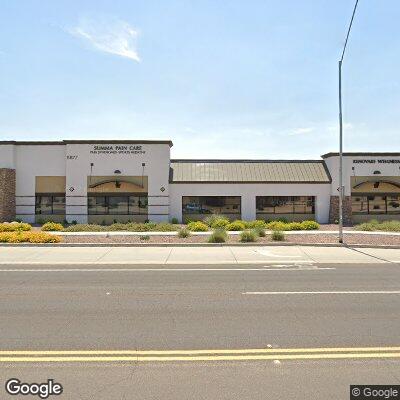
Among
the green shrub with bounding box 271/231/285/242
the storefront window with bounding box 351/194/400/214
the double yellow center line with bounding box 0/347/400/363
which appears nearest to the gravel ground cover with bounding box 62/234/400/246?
the green shrub with bounding box 271/231/285/242

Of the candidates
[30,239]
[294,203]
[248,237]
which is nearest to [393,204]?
[294,203]

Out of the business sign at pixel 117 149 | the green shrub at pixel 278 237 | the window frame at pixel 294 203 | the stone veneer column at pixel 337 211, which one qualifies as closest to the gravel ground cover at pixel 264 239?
the green shrub at pixel 278 237

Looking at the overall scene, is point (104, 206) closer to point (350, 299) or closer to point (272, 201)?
point (272, 201)

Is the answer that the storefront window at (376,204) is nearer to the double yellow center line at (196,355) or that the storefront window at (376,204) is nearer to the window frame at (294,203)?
the window frame at (294,203)

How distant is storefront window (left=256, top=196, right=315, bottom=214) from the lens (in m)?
32.4

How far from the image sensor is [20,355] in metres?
5.71

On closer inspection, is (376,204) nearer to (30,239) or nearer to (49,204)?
(30,239)

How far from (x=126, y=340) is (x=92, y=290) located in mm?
4077

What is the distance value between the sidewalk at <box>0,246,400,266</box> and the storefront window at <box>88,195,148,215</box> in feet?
41.4

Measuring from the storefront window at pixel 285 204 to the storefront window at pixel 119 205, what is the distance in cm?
931

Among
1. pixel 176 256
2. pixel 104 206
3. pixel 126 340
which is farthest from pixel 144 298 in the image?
pixel 104 206

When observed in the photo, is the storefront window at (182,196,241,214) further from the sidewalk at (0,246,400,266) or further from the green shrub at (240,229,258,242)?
the sidewalk at (0,246,400,266)

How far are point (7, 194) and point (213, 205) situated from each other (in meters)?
15.7

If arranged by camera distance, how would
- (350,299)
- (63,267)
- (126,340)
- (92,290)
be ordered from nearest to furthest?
(126,340)
(350,299)
(92,290)
(63,267)
